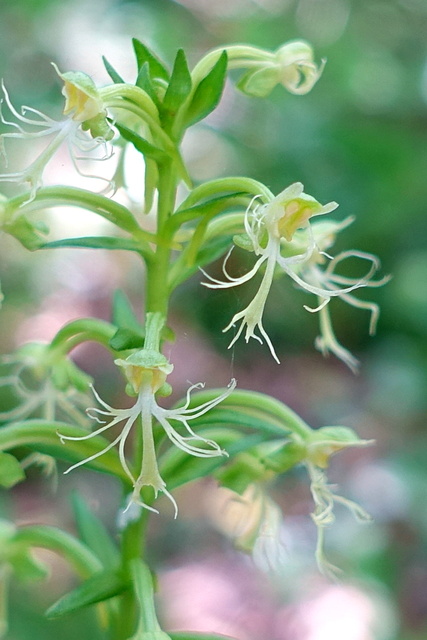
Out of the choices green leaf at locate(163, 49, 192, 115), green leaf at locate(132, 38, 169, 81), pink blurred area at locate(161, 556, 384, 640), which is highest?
green leaf at locate(132, 38, 169, 81)

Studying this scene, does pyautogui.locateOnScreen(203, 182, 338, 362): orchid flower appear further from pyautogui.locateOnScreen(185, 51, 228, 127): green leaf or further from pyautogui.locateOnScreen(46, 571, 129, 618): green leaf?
pyautogui.locateOnScreen(46, 571, 129, 618): green leaf

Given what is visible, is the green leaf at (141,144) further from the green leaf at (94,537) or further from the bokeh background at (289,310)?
the bokeh background at (289,310)

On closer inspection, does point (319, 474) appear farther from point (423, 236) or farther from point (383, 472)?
point (423, 236)

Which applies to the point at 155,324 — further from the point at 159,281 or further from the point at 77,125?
the point at 77,125

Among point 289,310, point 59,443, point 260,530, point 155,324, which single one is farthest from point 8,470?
point 289,310

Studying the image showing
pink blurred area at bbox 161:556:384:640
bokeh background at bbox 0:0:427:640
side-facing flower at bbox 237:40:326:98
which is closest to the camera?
side-facing flower at bbox 237:40:326:98

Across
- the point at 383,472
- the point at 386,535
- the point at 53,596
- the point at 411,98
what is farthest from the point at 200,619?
the point at 411,98

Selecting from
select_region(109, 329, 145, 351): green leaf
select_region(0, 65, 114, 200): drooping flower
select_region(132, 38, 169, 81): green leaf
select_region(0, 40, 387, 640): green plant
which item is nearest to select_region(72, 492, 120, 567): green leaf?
select_region(0, 40, 387, 640): green plant
